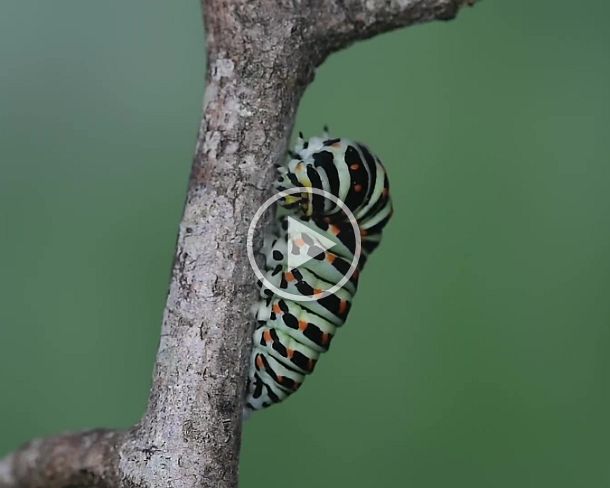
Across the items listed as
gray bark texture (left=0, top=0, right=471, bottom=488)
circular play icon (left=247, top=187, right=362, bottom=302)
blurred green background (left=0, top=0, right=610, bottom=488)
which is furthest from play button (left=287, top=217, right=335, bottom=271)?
blurred green background (left=0, top=0, right=610, bottom=488)

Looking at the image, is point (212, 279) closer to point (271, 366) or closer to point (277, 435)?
point (271, 366)

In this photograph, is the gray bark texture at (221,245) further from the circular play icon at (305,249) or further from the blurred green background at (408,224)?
the blurred green background at (408,224)

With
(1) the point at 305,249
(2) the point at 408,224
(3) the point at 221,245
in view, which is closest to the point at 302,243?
(1) the point at 305,249

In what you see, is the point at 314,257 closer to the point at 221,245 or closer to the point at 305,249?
the point at 305,249

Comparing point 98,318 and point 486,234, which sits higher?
point 486,234

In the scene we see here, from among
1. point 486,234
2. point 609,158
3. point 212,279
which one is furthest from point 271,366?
point 609,158

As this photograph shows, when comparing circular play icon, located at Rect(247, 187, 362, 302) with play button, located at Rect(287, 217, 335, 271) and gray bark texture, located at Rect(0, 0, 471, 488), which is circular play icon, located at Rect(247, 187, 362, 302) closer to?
play button, located at Rect(287, 217, 335, 271)

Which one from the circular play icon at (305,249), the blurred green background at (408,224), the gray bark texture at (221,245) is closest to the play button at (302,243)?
the circular play icon at (305,249)

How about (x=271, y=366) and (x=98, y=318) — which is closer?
(x=271, y=366)
